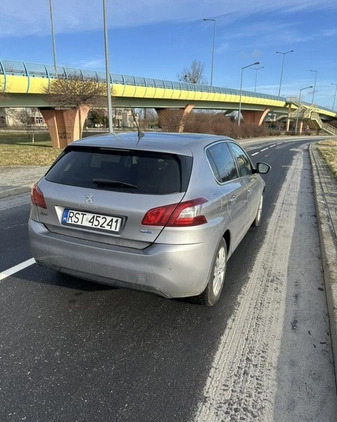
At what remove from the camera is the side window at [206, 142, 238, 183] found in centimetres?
340

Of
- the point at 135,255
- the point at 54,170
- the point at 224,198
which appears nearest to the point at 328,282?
the point at 224,198

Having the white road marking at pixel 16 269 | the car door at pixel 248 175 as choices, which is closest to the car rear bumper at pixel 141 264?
the white road marking at pixel 16 269

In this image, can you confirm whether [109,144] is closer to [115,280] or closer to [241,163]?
[115,280]

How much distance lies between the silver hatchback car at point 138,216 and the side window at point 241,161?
3.40 feet

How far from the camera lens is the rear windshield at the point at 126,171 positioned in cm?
283

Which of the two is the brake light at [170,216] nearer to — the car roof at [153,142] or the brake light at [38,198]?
the car roof at [153,142]

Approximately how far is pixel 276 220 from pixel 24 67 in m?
23.1

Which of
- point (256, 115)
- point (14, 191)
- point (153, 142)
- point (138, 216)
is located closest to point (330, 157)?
point (14, 191)

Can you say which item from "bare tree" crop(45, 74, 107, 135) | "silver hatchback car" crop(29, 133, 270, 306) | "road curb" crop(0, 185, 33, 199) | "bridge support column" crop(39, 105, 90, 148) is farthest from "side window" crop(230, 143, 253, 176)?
"bridge support column" crop(39, 105, 90, 148)

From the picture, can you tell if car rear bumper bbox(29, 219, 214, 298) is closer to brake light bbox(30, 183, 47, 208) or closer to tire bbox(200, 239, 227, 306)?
tire bbox(200, 239, 227, 306)

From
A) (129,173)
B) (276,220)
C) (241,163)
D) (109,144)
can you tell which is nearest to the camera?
(129,173)

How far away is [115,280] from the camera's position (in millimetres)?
2844

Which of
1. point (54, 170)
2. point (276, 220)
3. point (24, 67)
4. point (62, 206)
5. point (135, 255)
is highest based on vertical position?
point (24, 67)

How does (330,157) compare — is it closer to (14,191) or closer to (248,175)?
(248,175)
